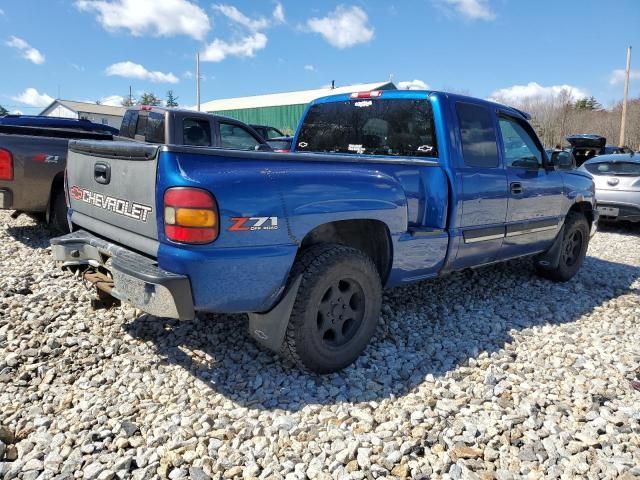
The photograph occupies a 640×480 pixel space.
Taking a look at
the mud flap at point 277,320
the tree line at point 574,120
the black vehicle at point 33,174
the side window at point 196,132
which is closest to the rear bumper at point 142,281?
the mud flap at point 277,320

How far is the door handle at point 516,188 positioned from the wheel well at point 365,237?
160 centimetres

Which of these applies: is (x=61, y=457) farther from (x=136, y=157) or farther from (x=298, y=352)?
(x=136, y=157)

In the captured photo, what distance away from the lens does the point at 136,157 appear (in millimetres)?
2662

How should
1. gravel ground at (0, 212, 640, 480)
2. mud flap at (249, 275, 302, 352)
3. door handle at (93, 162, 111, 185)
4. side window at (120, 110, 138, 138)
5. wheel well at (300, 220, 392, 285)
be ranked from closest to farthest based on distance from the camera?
1. gravel ground at (0, 212, 640, 480)
2. mud flap at (249, 275, 302, 352)
3. door handle at (93, 162, 111, 185)
4. wheel well at (300, 220, 392, 285)
5. side window at (120, 110, 138, 138)

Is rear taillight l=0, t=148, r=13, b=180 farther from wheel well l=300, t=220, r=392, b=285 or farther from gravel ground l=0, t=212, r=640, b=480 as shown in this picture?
wheel well l=300, t=220, r=392, b=285

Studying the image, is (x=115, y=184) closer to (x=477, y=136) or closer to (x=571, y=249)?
(x=477, y=136)

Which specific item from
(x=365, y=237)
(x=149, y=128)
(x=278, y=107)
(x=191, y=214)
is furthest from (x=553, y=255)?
(x=278, y=107)

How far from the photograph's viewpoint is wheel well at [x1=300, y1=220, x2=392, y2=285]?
3.25 metres

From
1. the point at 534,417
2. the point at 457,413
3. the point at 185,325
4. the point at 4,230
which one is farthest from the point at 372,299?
the point at 4,230

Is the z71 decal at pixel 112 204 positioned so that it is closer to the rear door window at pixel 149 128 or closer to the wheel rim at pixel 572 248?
the rear door window at pixel 149 128

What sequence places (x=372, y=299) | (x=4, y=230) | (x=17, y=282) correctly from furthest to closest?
(x=4, y=230) → (x=17, y=282) → (x=372, y=299)

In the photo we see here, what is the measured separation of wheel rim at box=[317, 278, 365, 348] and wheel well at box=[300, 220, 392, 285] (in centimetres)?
32

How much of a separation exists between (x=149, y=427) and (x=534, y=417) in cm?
210

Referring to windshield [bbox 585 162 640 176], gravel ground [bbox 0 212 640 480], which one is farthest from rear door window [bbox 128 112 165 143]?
windshield [bbox 585 162 640 176]
